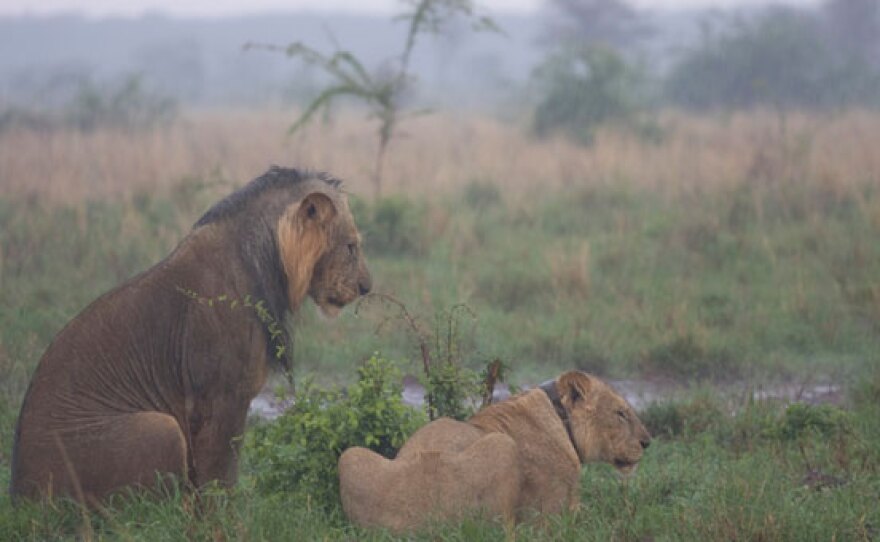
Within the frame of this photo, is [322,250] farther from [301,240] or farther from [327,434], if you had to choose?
[327,434]

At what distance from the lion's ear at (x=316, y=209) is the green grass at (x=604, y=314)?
674mm

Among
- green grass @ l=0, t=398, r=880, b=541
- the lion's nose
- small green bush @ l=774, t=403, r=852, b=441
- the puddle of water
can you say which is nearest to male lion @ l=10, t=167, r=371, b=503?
green grass @ l=0, t=398, r=880, b=541

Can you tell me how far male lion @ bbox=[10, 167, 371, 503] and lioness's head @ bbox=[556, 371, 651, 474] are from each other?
1.17m

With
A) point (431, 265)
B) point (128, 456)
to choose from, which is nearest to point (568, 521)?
point (128, 456)

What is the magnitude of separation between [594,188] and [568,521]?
9.16m

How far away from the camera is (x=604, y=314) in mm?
9000

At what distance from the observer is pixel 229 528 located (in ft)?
14.4

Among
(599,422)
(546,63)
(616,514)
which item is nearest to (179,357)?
(599,422)

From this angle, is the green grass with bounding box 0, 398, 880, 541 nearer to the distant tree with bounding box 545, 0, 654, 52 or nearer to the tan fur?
the tan fur

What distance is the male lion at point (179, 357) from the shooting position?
4.59m

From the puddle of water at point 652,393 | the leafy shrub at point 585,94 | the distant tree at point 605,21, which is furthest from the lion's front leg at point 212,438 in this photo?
the distant tree at point 605,21

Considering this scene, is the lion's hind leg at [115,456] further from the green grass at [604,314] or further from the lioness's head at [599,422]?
the lioness's head at [599,422]

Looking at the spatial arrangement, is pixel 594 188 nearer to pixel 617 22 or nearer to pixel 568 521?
pixel 568 521

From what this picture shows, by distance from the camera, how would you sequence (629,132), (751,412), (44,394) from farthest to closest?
(629,132), (751,412), (44,394)
